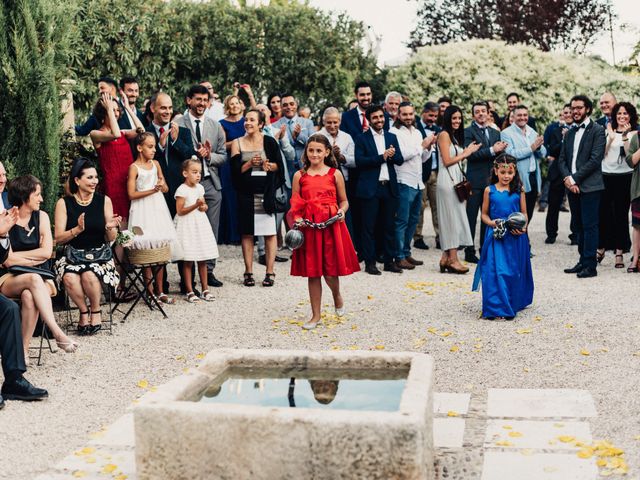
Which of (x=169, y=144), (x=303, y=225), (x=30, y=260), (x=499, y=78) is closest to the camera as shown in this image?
(x=30, y=260)

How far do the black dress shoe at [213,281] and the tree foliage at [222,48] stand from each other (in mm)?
5703

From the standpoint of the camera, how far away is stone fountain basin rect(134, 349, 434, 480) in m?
4.03

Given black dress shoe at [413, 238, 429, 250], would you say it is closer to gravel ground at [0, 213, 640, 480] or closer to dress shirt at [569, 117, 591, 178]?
gravel ground at [0, 213, 640, 480]

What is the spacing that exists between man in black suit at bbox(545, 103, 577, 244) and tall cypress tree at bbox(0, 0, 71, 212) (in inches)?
305

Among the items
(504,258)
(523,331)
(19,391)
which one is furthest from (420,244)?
(19,391)

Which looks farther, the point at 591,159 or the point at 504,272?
the point at 591,159

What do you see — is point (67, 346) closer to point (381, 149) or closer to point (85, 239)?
point (85, 239)

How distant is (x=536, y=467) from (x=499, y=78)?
16.0 meters

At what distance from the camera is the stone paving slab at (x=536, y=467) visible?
4.56m

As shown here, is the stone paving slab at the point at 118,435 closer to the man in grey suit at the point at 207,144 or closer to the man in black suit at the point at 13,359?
the man in black suit at the point at 13,359

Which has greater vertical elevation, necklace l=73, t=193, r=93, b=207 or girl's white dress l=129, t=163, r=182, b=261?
necklace l=73, t=193, r=93, b=207

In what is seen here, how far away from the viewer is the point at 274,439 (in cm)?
414

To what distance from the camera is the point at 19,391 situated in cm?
610

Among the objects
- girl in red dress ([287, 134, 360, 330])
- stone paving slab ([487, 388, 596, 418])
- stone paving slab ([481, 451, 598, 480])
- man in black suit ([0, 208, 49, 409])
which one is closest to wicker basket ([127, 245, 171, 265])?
girl in red dress ([287, 134, 360, 330])
